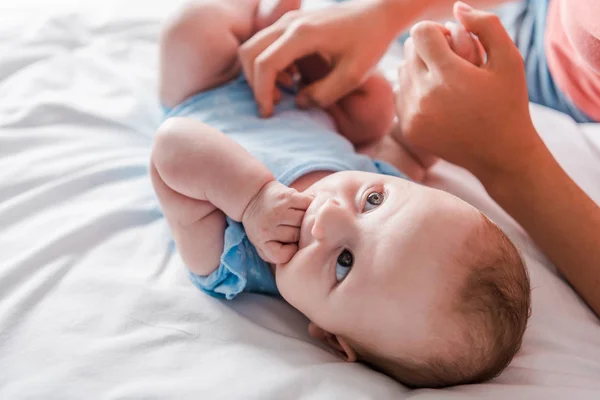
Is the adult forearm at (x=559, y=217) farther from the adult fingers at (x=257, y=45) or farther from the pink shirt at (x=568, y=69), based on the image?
the adult fingers at (x=257, y=45)

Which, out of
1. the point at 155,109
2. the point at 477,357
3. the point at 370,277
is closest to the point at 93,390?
the point at 370,277

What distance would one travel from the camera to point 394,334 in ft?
2.37

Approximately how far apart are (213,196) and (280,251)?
13cm

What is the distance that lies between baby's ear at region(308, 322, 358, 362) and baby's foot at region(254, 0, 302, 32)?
24.5 inches

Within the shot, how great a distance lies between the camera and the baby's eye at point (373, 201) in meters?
0.78

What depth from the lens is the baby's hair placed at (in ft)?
2.27

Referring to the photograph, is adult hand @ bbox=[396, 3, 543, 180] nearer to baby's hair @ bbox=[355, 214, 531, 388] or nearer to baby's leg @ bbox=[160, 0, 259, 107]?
baby's hair @ bbox=[355, 214, 531, 388]

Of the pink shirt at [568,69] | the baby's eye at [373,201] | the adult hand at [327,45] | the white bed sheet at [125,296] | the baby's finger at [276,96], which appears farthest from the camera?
the pink shirt at [568,69]

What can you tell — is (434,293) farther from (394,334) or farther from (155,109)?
(155,109)

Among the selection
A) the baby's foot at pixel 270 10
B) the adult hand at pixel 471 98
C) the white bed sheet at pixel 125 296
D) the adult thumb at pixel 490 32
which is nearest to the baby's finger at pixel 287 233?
the white bed sheet at pixel 125 296

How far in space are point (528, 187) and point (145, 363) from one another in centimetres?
64

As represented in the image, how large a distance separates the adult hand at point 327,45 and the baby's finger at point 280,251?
343mm

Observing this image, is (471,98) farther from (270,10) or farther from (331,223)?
(270,10)

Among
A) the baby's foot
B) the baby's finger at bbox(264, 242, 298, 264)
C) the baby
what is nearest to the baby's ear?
the baby
